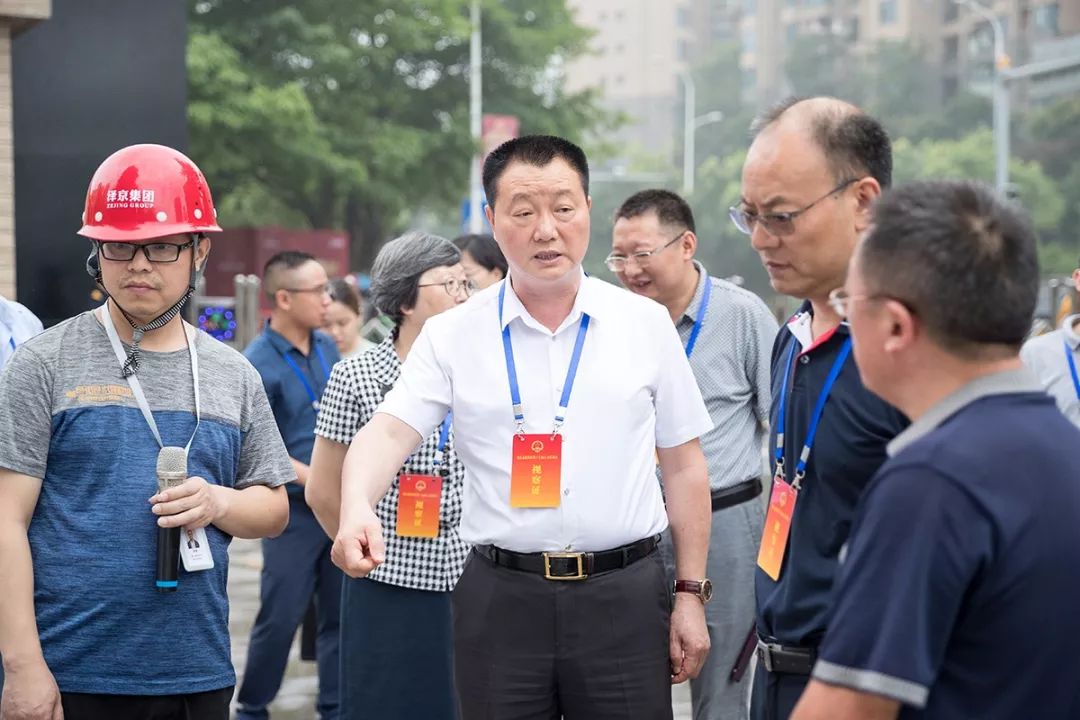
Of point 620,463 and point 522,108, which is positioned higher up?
point 522,108

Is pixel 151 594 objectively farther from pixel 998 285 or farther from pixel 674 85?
pixel 674 85

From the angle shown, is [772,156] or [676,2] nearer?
[772,156]

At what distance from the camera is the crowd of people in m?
1.86

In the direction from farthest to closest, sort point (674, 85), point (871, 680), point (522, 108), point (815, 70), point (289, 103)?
point (674, 85) → point (815, 70) → point (522, 108) → point (289, 103) → point (871, 680)

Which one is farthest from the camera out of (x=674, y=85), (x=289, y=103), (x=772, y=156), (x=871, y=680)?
(x=674, y=85)

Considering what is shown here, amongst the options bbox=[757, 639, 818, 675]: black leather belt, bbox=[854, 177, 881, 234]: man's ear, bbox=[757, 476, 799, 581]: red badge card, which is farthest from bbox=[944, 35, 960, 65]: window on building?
bbox=[757, 639, 818, 675]: black leather belt

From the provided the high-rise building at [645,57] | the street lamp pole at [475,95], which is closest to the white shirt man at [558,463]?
the street lamp pole at [475,95]

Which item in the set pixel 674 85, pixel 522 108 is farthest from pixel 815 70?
pixel 522 108

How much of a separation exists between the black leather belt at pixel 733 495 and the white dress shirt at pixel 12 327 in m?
2.45

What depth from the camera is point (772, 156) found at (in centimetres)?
275

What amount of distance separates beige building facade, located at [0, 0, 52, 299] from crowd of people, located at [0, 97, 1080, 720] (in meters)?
3.86

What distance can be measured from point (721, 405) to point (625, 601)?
69.1 inches

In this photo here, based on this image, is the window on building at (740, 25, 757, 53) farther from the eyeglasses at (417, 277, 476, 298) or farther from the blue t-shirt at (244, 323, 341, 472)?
the eyeglasses at (417, 277, 476, 298)

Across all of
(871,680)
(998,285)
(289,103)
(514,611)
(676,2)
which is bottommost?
(514,611)
